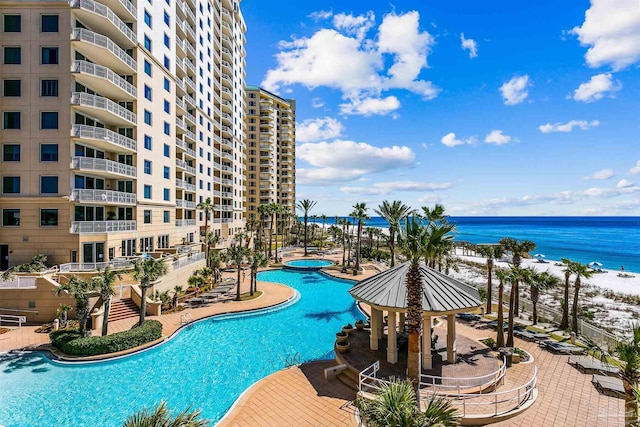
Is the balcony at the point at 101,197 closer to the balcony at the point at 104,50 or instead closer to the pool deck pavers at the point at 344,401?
the pool deck pavers at the point at 344,401

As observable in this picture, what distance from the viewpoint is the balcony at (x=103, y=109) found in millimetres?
26672

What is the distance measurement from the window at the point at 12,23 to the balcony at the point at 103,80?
594cm

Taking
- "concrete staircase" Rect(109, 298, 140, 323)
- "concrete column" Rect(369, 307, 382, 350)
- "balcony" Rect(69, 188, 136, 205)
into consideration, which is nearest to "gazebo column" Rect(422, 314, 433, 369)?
"concrete column" Rect(369, 307, 382, 350)

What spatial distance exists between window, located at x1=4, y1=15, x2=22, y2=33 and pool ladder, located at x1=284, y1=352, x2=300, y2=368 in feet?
118

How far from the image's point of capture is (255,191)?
93.6m

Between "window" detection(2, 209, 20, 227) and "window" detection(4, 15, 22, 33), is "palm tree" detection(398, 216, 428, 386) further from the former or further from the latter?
"window" detection(4, 15, 22, 33)

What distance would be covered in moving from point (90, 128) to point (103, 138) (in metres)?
1.27

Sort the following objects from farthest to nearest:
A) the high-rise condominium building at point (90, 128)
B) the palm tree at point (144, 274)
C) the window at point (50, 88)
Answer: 1. the window at point (50, 88)
2. the high-rise condominium building at point (90, 128)
3. the palm tree at point (144, 274)

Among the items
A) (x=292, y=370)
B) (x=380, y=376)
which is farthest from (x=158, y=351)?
(x=380, y=376)

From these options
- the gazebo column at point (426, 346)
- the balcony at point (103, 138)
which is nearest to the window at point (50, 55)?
the balcony at point (103, 138)

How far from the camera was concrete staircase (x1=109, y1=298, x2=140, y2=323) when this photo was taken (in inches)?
957

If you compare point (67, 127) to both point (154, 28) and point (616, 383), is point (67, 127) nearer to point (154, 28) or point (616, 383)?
point (154, 28)

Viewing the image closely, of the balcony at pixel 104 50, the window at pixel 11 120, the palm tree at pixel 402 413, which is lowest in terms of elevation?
the palm tree at pixel 402 413

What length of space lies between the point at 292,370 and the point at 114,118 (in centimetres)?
2941
